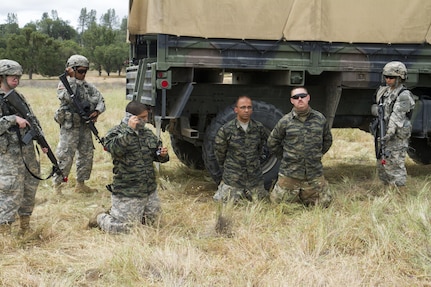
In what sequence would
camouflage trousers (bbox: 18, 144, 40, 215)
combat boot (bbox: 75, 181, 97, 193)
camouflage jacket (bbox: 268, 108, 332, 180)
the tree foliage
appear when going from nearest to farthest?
camouflage trousers (bbox: 18, 144, 40, 215) < camouflage jacket (bbox: 268, 108, 332, 180) < combat boot (bbox: 75, 181, 97, 193) < the tree foliage

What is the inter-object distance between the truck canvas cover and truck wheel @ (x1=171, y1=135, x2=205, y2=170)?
2.09 meters

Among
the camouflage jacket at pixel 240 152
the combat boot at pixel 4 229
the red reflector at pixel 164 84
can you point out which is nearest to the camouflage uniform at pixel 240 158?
the camouflage jacket at pixel 240 152

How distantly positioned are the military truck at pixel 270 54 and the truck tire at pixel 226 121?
0.01 meters

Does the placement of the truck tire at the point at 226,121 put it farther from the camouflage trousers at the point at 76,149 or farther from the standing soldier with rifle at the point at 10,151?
the standing soldier with rifle at the point at 10,151

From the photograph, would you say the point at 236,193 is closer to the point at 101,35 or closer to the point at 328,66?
the point at 328,66

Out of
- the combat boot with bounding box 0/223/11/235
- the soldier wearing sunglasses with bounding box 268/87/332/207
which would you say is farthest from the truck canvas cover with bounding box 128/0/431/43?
the combat boot with bounding box 0/223/11/235

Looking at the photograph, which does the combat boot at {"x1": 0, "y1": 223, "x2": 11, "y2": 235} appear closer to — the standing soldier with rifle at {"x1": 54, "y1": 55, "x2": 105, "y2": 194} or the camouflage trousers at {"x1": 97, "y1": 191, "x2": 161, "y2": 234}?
the camouflage trousers at {"x1": 97, "y1": 191, "x2": 161, "y2": 234}

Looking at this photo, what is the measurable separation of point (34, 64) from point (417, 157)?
46.8 meters

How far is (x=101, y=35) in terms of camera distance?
68438 mm

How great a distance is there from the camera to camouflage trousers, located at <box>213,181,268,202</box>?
5.09 m

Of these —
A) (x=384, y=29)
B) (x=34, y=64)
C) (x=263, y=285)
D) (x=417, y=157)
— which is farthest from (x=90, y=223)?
(x=34, y=64)

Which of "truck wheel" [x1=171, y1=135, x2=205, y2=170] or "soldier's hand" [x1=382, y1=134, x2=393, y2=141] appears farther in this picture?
"truck wheel" [x1=171, y1=135, x2=205, y2=170]

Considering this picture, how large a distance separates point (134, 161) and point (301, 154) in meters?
1.62

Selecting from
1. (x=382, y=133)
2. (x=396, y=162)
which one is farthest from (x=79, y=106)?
(x=396, y=162)
